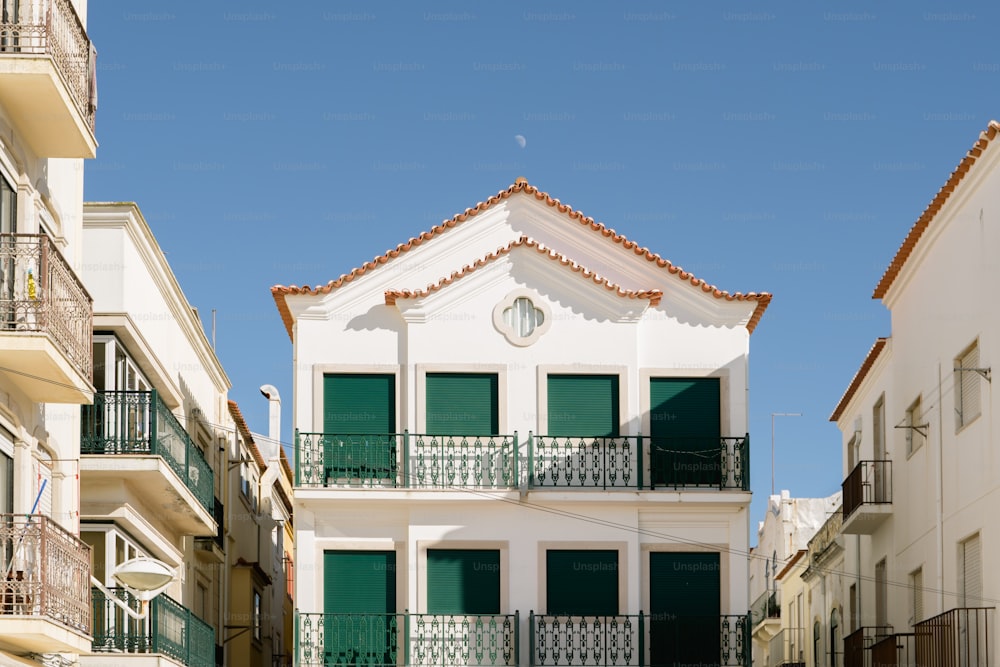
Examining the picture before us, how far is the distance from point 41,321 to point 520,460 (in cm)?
1298

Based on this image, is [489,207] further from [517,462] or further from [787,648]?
[787,648]

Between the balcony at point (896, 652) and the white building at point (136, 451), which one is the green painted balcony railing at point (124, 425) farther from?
the balcony at point (896, 652)

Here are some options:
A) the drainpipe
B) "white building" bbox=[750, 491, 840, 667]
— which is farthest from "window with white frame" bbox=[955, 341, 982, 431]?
"white building" bbox=[750, 491, 840, 667]

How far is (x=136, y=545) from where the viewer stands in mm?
25766

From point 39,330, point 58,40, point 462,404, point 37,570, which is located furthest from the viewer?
point 462,404

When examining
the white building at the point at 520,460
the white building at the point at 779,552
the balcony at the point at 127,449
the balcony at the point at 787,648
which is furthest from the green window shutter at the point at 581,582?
the white building at the point at 779,552

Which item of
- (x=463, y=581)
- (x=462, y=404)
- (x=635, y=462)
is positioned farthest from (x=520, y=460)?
(x=463, y=581)

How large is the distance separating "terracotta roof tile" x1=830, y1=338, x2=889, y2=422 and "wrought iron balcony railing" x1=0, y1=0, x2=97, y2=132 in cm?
1591

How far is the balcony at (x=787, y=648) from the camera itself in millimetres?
40750

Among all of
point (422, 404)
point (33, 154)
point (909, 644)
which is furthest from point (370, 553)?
point (33, 154)

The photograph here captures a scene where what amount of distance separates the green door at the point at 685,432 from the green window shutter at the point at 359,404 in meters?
4.47

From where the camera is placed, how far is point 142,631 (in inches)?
925

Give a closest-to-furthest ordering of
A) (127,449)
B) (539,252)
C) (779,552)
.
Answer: (127,449) → (539,252) → (779,552)

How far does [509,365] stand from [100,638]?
8809 millimetres
